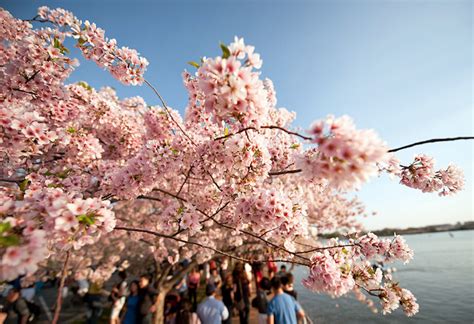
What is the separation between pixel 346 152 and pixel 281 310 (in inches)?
Result: 167

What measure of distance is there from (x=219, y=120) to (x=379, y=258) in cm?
312

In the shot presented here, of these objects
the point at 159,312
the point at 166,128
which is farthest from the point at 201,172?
the point at 159,312

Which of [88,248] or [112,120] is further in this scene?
[88,248]

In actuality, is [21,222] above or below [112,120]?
below

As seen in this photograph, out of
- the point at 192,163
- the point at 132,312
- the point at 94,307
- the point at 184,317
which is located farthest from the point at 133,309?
the point at 192,163

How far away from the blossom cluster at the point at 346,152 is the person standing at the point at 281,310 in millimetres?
3961

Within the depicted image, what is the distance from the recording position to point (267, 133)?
13.5ft

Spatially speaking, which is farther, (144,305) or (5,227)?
(144,305)

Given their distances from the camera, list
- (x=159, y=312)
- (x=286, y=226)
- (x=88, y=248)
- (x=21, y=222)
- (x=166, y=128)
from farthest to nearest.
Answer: (x=88, y=248)
(x=159, y=312)
(x=166, y=128)
(x=286, y=226)
(x=21, y=222)

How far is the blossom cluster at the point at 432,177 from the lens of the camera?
2967 mm

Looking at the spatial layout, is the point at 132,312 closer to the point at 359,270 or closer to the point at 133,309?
the point at 133,309

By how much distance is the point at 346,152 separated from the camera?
1.45m

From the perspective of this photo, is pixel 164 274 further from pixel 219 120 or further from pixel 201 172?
pixel 219 120

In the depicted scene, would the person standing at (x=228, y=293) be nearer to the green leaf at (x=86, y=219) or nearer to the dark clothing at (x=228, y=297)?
the dark clothing at (x=228, y=297)
